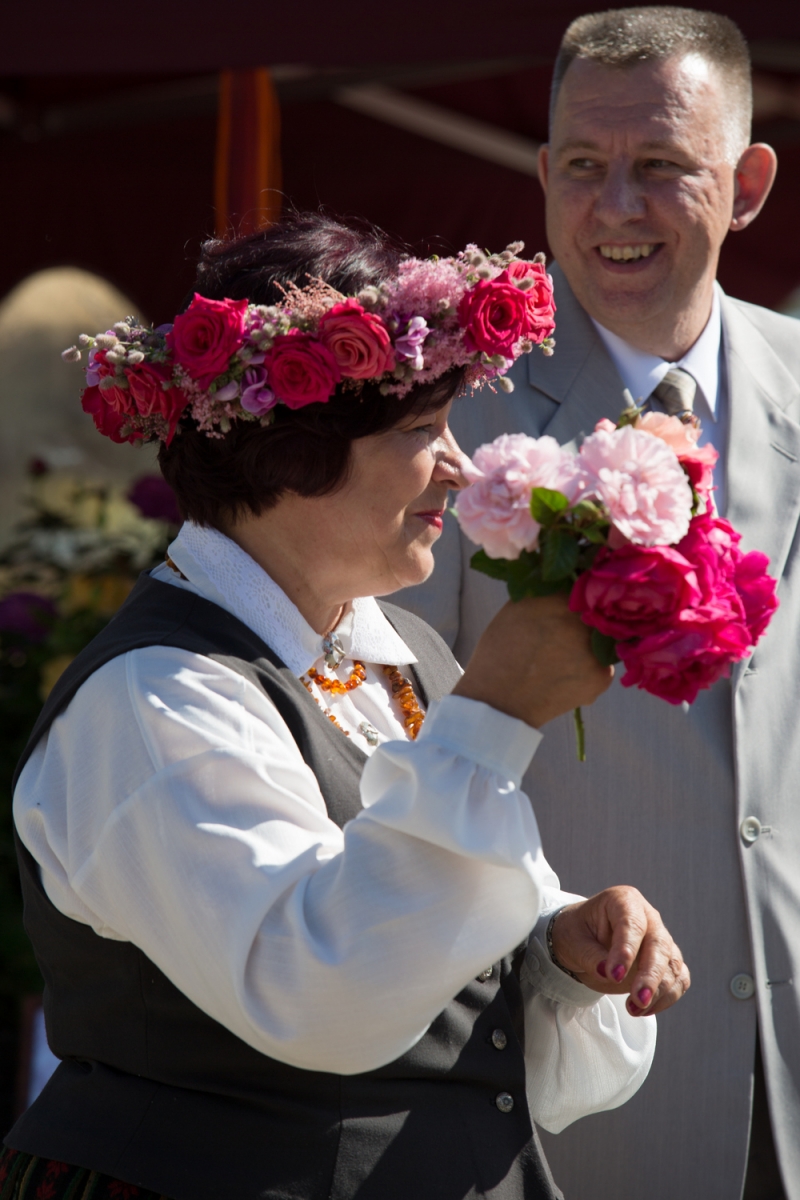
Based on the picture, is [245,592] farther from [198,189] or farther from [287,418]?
[198,189]

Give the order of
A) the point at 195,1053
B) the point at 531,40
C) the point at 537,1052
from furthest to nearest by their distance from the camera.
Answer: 1. the point at 531,40
2. the point at 537,1052
3. the point at 195,1053

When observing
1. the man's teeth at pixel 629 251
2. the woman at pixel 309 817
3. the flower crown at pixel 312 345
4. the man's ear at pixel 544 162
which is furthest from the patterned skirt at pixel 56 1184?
the man's ear at pixel 544 162

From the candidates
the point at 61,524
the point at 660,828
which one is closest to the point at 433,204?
the point at 61,524

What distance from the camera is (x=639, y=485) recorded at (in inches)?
51.9

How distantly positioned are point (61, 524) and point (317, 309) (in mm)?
2786

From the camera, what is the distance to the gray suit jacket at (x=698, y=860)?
7.43 feet

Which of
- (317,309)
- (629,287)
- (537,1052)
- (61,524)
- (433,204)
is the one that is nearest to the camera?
(317,309)

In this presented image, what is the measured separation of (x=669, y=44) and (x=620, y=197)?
34 cm

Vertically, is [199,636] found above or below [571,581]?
below

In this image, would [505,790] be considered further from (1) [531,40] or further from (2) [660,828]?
(1) [531,40]

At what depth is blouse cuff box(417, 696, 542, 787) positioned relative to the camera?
1340mm

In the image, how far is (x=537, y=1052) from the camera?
1827 millimetres

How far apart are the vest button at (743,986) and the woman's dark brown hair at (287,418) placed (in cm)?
122

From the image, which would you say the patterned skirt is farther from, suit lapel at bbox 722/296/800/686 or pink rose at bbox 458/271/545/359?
suit lapel at bbox 722/296/800/686
